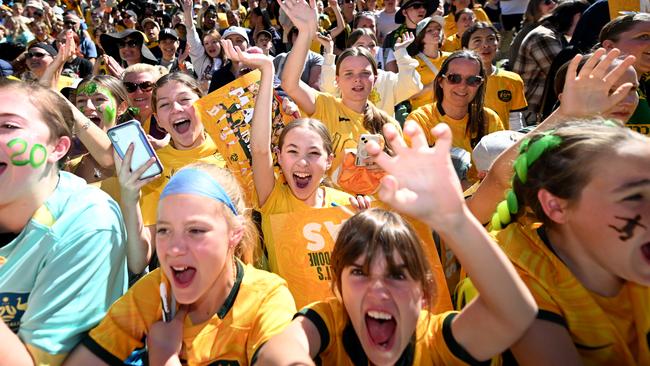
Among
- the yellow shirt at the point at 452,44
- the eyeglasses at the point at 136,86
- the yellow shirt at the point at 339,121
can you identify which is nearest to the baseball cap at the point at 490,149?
the yellow shirt at the point at 339,121

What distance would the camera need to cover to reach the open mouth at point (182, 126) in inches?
137

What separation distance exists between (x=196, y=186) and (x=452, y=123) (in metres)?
2.50

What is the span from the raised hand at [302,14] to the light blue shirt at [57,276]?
1.80 meters

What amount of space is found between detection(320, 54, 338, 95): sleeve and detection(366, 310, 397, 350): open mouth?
3.53 m

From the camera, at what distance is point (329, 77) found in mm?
5051

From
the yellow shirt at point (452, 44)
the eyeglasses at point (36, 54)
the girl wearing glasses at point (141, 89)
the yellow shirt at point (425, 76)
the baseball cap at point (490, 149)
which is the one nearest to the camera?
the baseball cap at point (490, 149)

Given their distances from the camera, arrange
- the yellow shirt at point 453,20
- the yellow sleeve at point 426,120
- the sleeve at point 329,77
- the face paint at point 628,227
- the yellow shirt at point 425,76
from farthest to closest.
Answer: the yellow shirt at point 453,20, the yellow shirt at point 425,76, the sleeve at point 329,77, the yellow sleeve at point 426,120, the face paint at point 628,227

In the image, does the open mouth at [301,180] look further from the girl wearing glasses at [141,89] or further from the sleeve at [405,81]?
the sleeve at [405,81]

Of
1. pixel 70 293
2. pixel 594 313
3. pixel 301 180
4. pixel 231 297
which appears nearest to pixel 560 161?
pixel 594 313

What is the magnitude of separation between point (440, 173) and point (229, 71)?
15.4 feet

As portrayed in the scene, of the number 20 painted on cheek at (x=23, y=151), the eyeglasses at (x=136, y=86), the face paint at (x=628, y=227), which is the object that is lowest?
the face paint at (x=628, y=227)

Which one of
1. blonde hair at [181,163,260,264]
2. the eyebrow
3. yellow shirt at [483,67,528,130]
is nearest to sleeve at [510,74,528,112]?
yellow shirt at [483,67,528,130]

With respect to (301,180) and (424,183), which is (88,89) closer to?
(301,180)

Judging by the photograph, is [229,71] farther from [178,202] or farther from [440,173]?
[440,173]
